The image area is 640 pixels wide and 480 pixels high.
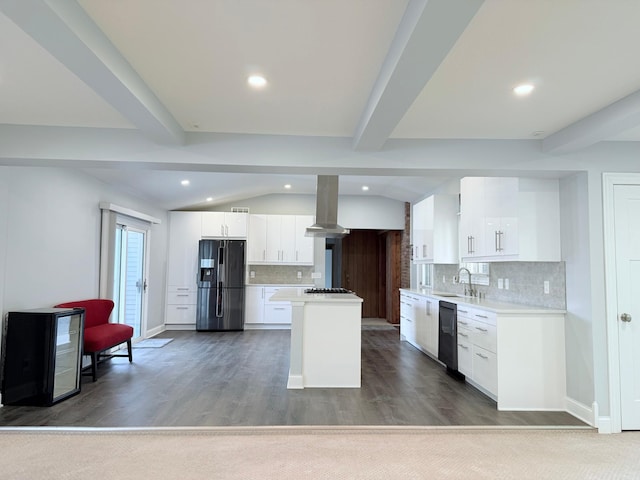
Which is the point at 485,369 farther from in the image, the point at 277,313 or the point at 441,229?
the point at 277,313

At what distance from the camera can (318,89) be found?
8.18ft

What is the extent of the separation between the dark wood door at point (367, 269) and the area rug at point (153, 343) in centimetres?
483

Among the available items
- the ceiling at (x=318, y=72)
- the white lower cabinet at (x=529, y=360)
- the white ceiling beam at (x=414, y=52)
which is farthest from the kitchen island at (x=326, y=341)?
the white ceiling beam at (x=414, y=52)

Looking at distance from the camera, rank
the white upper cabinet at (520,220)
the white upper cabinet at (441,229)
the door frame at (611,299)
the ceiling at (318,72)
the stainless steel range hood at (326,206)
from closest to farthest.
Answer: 1. the ceiling at (318,72)
2. the door frame at (611,299)
3. the white upper cabinet at (520,220)
4. the stainless steel range hood at (326,206)
5. the white upper cabinet at (441,229)

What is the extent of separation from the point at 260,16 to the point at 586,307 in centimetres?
327

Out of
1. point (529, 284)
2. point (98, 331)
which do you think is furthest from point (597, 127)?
point (98, 331)

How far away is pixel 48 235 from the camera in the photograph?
158 inches

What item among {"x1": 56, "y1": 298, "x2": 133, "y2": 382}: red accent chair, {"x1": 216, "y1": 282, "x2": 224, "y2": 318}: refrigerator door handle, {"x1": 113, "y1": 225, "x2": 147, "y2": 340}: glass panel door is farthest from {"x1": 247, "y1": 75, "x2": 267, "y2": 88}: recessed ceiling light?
{"x1": 216, "y1": 282, "x2": 224, "y2": 318}: refrigerator door handle

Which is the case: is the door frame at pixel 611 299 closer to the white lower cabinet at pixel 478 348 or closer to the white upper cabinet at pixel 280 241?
the white lower cabinet at pixel 478 348

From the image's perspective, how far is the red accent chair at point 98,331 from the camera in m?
4.18

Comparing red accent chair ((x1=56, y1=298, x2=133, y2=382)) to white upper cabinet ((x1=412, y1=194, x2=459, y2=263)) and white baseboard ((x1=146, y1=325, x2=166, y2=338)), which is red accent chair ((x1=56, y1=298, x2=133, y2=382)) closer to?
white baseboard ((x1=146, y1=325, x2=166, y2=338))

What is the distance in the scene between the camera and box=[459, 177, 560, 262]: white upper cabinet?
11.7ft

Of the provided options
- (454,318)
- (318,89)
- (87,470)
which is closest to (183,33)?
(318,89)

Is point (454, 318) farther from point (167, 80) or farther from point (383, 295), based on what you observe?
point (383, 295)
